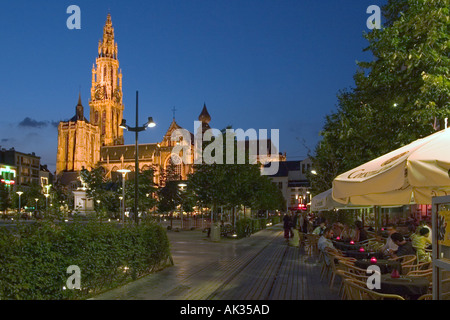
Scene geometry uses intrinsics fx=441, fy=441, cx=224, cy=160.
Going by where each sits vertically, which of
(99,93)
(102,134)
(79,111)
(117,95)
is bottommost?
(102,134)

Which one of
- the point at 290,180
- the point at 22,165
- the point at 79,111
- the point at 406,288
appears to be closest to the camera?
the point at 406,288

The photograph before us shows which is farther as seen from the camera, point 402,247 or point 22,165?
point 22,165

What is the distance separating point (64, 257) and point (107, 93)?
152329 millimetres

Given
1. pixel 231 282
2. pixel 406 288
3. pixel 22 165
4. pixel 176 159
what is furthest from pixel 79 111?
pixel 406 288

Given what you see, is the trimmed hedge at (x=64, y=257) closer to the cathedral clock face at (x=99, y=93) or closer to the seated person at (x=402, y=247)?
the seated person at (x=402, y=247)

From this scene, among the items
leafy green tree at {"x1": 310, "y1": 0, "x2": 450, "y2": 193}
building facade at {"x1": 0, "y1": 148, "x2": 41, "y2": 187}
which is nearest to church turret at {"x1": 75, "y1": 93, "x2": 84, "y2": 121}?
building facade at {"x1": 0, "y1": 148, "x2": 41, "y2": 187}

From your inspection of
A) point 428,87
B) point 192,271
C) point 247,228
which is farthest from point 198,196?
point 428,87

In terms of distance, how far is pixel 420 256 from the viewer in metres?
10.7

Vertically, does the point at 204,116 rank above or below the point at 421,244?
above

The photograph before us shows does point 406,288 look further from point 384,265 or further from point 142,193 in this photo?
point 142,193

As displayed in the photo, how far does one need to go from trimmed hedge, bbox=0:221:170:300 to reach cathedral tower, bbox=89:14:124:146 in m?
148

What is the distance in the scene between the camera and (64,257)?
811cm

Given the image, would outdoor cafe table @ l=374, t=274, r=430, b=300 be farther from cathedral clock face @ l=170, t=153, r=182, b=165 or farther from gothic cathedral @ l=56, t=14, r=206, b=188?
gothic cathedral @ l=56, t=14, r=206, b=188
